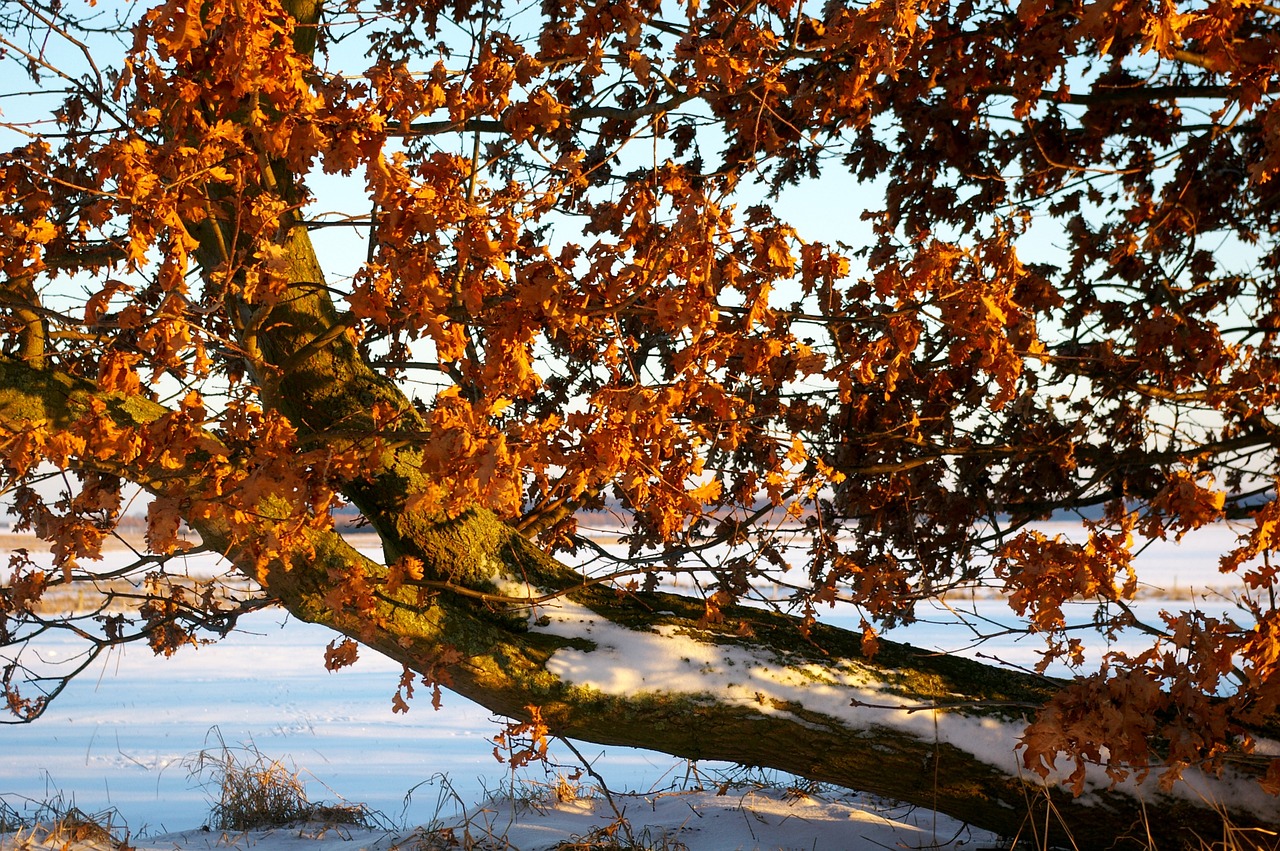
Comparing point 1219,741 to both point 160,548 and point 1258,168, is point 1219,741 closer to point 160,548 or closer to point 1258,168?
point 1258,168

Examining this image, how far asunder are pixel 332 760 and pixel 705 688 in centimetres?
455

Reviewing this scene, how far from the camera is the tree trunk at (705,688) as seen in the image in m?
4.46

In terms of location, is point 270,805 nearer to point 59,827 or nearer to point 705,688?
point 59,827

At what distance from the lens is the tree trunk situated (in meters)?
4.46

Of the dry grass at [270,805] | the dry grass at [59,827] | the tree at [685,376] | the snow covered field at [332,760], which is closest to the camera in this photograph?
the tree at [685,376]

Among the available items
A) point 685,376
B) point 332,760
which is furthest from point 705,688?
point 332,760

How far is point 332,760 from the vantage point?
8.04 meters

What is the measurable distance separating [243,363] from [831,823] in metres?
3.75

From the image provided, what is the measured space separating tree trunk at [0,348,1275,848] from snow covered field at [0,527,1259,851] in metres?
0.54

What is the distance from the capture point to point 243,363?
16.9 feet

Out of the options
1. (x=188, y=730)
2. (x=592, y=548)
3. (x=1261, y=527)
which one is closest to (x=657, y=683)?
(x=592, y=548)

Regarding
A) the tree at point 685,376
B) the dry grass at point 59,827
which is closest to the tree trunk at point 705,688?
the tree at point 685,376

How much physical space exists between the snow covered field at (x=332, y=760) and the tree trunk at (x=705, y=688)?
0.54 meters

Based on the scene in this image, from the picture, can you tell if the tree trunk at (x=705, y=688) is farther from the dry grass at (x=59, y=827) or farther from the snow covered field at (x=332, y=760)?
the dry grass at (x=59, y=827)
